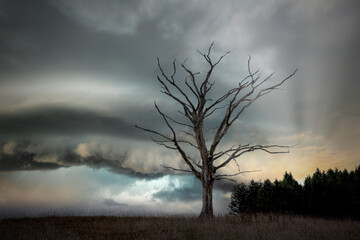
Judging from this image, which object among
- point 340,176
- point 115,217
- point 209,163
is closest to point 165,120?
point 209,163

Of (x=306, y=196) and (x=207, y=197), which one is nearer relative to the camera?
(x=207, y=197)

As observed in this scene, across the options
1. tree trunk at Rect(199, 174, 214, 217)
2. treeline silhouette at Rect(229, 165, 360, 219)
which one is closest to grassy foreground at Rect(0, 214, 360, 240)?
tree trunk at Rect(199, 174, 214, 217)

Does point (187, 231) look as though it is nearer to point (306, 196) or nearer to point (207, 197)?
point (207, 197)

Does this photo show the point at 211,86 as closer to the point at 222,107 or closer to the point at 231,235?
the point at 222,107

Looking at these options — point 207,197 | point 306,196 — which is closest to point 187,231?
point 207,197

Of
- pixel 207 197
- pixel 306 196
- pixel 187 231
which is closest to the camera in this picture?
pixel 187 231

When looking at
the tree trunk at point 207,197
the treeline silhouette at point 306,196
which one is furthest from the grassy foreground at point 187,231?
the treeline silhouette at point 306,196

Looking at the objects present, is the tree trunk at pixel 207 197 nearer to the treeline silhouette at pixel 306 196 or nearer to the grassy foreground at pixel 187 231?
the grassy foreground at pixel 187 231

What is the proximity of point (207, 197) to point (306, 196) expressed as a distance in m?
11.1

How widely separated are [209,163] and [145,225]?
5.52m

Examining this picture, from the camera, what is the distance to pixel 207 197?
15953 mm

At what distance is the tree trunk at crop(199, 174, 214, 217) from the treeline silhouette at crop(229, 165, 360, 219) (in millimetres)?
8085

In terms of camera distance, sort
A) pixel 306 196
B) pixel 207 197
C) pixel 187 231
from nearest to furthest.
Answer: pixel 187 231
pixel 207 197
pixel 306 196

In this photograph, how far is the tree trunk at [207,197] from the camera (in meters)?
15.6
